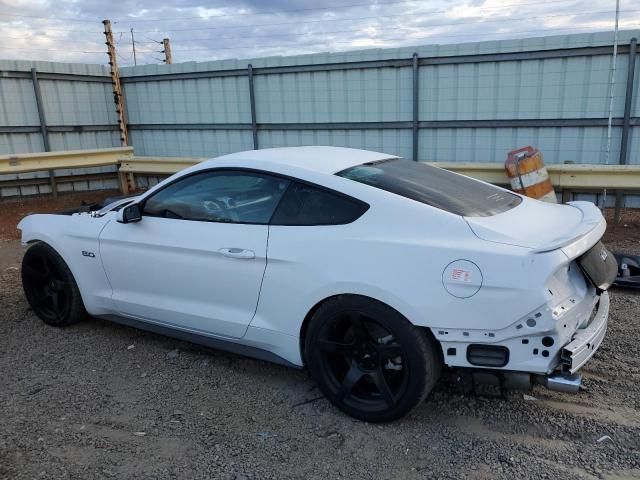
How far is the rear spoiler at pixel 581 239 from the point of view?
2.77 metres

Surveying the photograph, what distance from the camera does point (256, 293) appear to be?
3422mm

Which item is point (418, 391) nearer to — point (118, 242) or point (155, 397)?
point (155, 397)

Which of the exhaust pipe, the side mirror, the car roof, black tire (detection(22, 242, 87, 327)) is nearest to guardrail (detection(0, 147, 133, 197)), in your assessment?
black tire (detection(22, 242, 87, 327))

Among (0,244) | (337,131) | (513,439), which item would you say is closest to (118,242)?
(513,439)

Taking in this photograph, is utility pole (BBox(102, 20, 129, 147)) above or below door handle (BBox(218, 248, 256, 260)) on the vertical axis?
above

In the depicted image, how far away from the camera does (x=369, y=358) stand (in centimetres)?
311

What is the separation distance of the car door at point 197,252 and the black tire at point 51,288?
60 centimetres

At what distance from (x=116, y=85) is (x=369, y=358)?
34.6 ft

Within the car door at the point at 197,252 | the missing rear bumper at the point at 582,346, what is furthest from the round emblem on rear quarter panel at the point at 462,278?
the car door at the point at 197,252

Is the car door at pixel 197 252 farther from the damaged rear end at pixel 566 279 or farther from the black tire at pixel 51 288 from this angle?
the damaged rear end at pixel 566 279

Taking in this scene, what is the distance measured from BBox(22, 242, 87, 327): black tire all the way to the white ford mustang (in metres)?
0.44

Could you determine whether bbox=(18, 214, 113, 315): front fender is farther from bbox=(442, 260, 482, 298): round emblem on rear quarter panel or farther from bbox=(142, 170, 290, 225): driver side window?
bbox=(442, 260, 482, 298): round emblem on rear quarter panel

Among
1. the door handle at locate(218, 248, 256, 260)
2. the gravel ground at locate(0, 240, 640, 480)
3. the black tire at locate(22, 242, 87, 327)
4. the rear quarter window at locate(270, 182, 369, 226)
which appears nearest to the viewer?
the gravel ground at locate(0, 240, 640, 480)

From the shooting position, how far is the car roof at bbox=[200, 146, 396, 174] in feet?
11.6
